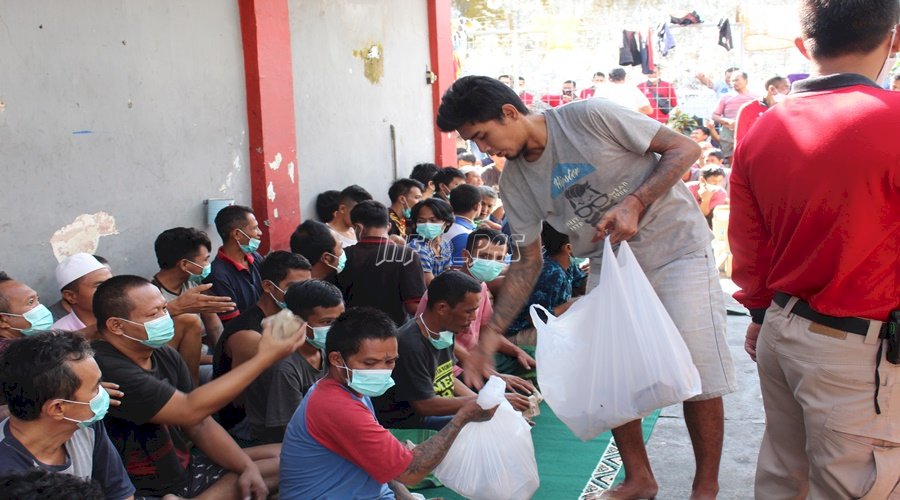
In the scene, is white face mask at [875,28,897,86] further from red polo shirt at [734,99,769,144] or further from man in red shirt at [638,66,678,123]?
man in red shirt at [638,66,678,123]

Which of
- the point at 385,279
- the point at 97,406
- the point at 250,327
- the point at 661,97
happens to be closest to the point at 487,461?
the point at 250,327

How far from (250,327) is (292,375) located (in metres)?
0.37

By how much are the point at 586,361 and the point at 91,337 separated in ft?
6.86

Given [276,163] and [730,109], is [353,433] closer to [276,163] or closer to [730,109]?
[276,163]

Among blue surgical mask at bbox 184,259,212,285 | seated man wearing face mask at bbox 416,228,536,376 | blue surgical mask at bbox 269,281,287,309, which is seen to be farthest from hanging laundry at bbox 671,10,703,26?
blue surgical mask at bbox 269,281,287,309

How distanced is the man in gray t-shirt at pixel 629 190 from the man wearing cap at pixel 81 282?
6.35ft

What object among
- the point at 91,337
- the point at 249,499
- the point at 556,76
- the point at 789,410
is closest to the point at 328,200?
the point at 91,337

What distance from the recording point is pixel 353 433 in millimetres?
3062

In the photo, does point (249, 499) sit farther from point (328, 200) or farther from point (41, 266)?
point (328, 200)

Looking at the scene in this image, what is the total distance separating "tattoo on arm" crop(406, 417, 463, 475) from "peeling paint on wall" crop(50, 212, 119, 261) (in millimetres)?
2375

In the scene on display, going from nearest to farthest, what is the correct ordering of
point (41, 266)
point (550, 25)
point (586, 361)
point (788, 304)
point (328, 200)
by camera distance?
point (788, 304) → point (586, 361) → point (41, 266) → point (328, 200) → point (550, 25)

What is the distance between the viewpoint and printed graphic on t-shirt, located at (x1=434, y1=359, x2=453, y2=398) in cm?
434

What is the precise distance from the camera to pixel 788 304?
250cm

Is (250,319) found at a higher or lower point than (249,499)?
higher
